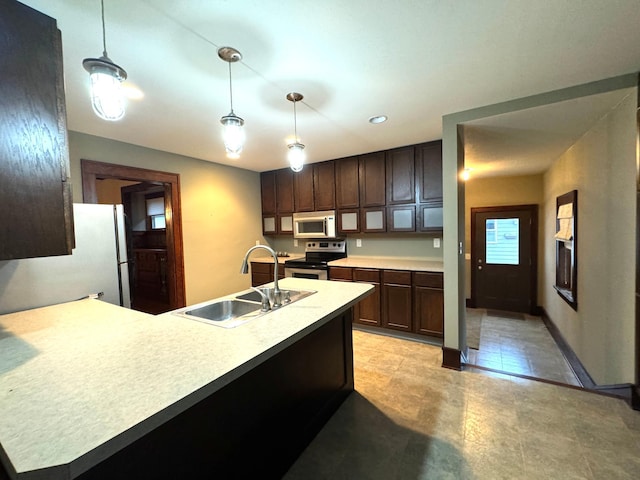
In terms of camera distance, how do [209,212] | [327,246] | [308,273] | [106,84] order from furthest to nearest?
[327,246] < [209,212] < [308,273] < [106,84]

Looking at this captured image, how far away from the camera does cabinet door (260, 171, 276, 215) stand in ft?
15.5

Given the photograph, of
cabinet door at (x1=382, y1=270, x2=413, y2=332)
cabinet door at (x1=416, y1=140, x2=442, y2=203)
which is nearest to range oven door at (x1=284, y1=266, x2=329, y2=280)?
cabinet door at (x1=382, y1=270, x2=413, y2=332)

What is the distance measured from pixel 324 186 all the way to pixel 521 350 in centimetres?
325

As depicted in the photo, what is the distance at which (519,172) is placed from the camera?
14.7ft

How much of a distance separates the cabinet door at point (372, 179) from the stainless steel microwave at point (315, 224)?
0.53 metres

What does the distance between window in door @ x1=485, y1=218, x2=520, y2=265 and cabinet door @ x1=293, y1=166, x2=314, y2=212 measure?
10.5ft

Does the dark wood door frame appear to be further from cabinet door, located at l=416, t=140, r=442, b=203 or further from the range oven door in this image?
cabinet door, located at l=416, t=140, r=442, b=203

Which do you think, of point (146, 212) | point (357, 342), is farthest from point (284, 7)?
point (146, 212)

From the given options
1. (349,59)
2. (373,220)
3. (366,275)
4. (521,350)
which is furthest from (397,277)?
(349,59)

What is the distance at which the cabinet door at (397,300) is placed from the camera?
3.29m

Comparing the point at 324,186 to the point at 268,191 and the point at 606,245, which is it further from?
the point at 606,245

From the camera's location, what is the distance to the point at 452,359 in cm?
268

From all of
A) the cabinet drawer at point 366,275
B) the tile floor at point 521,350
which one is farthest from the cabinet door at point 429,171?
the tile floor at point 521,350

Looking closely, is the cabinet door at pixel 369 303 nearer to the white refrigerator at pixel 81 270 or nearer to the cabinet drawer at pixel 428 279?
the cabinet drawer at pixel 428 279
